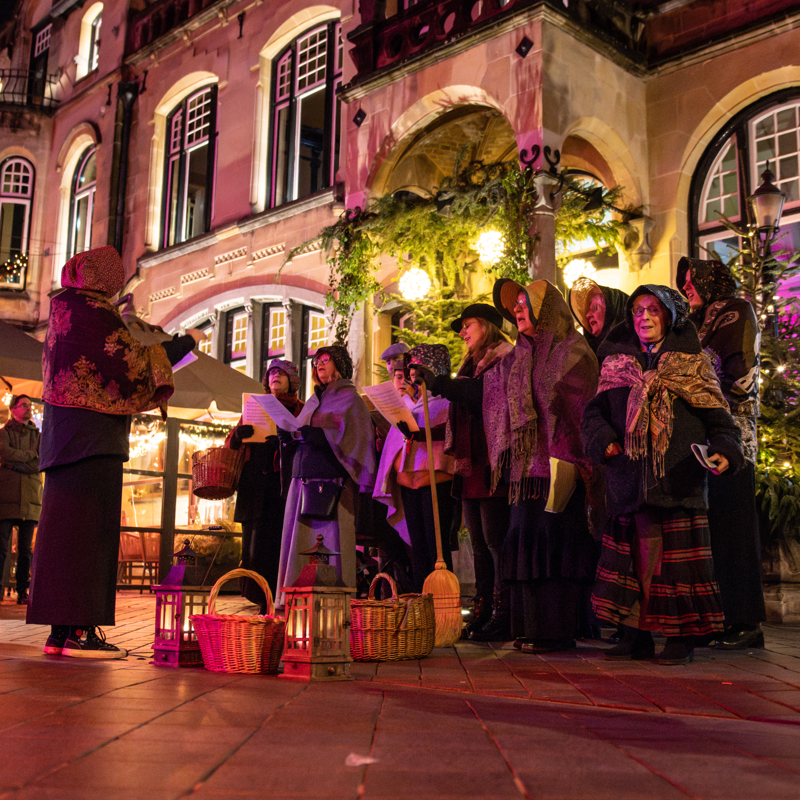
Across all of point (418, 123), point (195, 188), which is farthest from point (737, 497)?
point (195, 188)

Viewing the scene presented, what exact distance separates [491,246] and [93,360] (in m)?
6.79

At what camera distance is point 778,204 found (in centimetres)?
902

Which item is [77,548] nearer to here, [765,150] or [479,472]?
[479,472]

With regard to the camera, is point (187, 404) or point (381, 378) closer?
point (187, 404)

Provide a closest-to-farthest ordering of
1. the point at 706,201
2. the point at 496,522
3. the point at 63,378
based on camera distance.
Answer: the point at 63,378, the point at 496,522, the point at 706,201

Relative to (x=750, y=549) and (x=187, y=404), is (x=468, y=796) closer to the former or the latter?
(x=750, y=549)

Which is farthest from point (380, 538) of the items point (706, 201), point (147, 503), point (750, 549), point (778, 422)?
point (706, 201)

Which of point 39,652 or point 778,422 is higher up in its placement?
point 778,422

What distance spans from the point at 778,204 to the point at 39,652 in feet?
23.5

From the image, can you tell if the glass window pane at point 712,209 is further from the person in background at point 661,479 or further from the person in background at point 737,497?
the person in background at point 661,479

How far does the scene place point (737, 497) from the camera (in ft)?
19.0

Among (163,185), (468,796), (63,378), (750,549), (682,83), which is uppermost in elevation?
(163,185)

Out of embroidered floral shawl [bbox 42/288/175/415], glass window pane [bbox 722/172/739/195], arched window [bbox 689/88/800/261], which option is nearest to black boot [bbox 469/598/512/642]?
embroidered floral shawl [bbox 42/288/175/415]

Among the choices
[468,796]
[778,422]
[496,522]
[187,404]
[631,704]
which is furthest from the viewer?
[187,404]
